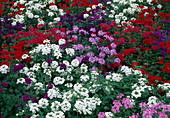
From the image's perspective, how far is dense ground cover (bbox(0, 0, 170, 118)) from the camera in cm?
342

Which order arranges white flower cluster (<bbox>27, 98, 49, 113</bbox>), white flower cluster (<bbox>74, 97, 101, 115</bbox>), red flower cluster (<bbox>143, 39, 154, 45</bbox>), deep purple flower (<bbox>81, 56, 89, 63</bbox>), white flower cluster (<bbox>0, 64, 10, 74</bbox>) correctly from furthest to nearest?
red flower cluster (<bbox>143, 39, 154, 45</bbox>), deep purple flower (<bbox>81, 56, 89, 63</bbox>), white flower cluster (<bbox>0, 64, 10, 74</bbox>), white flower cluster (<bbox>27, 98, 49, 113</bbox>), white flower cluster (<bbox>74, 97, 101, 115</bbox>)

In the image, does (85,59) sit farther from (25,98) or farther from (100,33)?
(25,98)

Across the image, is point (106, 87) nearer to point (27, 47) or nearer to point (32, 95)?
point (32, 95)

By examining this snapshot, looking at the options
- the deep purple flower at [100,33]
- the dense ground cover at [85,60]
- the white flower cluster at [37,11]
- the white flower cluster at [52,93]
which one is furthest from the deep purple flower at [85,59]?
the white flower cluster at [37,11]

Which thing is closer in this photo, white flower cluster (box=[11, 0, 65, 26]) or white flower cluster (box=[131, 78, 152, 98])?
white flower cluster (box=[131, 78, 152, 98])

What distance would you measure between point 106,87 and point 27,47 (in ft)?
6.98

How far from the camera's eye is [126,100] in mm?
3277

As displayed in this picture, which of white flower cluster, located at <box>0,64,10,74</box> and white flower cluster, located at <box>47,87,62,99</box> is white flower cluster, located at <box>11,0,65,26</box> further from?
white flower cluster, located at <box>47,87,62,99</box>

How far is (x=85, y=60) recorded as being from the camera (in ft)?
14.6

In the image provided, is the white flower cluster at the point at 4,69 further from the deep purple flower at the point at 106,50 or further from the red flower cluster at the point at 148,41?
the red flower cluster at the point at 148,41

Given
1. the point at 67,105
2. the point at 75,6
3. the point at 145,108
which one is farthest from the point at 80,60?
the point at 75,6

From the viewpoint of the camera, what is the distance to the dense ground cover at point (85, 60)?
11.2 feet

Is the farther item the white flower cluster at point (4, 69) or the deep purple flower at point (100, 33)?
the deep purple flower at point (100, 33)

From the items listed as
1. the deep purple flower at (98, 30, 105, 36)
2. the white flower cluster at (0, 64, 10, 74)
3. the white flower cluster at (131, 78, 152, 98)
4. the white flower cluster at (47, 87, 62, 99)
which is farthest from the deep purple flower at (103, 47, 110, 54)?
the white flower cluster at (0, 64, 10, 74)
